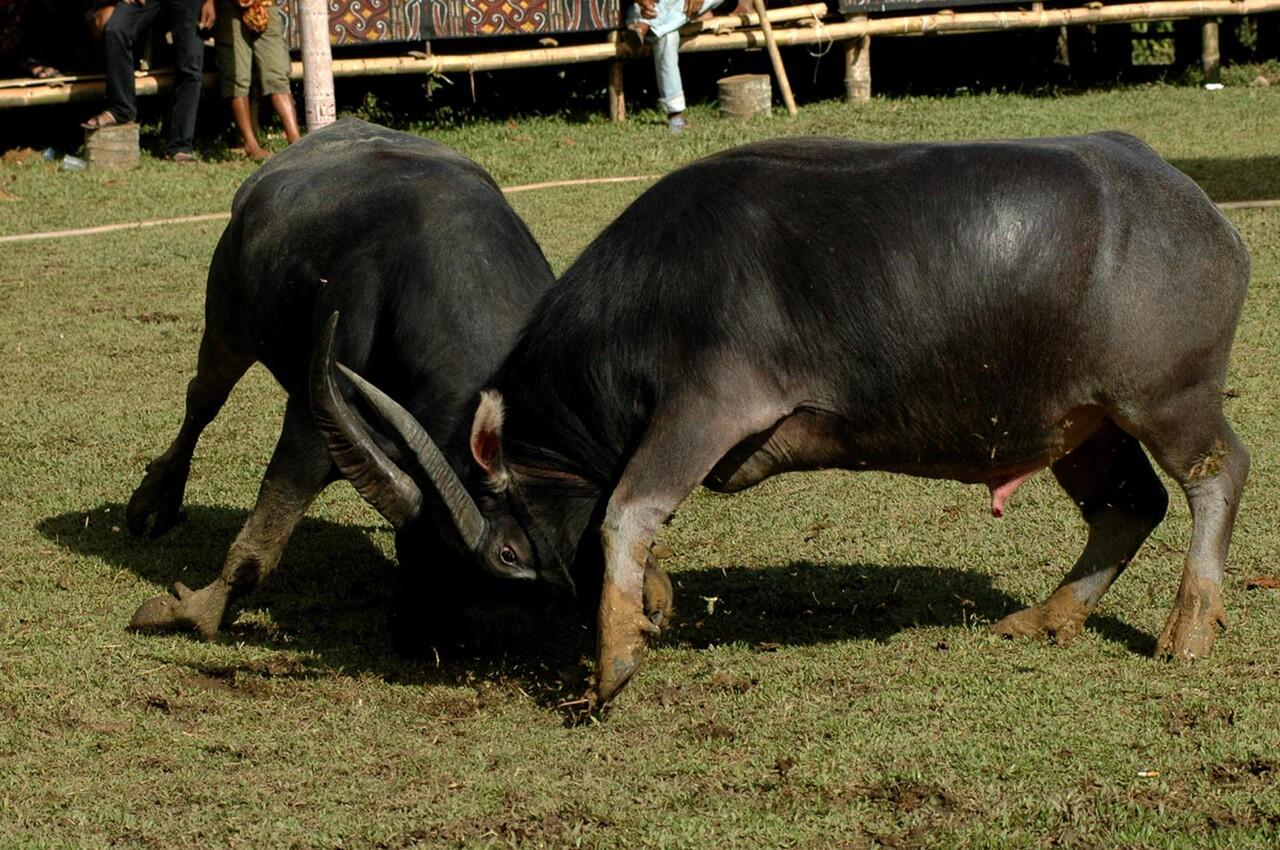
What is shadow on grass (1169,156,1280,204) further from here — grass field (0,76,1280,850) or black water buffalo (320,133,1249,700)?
black water buffalo (320,133,1249,700)

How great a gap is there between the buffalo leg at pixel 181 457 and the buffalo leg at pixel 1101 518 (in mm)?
3169

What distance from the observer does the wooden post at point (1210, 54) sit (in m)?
17.5

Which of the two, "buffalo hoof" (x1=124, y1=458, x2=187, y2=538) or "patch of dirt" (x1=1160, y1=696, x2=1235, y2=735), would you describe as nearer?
"patch of dirt" (x1=1160, y1=696, x2=1235, y2=735)

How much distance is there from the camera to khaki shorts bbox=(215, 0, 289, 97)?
1410 cm


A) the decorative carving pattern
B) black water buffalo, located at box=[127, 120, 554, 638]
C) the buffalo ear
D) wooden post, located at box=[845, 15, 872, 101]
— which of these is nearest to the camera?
the buffalo ear

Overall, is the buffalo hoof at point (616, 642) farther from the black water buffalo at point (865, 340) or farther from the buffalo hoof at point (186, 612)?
the buffalo hoof at point (186, 612)

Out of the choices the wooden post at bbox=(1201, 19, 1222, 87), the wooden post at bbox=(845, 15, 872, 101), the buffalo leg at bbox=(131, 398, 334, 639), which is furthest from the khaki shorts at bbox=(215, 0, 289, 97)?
the wooden post at bbox=(1201, 19, 1222, 87)

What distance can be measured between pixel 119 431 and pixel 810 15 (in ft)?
33.7

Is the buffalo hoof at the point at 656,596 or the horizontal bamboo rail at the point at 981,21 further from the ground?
the horizontal bamboo rail at the point at 981,21

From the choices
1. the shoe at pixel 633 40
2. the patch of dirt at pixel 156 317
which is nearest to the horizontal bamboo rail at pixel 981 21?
the shoe at pixel 633 40

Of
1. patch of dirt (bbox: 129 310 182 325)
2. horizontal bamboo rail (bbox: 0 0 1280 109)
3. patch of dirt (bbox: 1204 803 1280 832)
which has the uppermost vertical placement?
horizontal bamboo rail (bbox: 0 0 1280 109)

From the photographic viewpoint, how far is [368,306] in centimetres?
573

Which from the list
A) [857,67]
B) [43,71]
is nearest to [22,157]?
[43,71]

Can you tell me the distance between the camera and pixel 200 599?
232 inches
